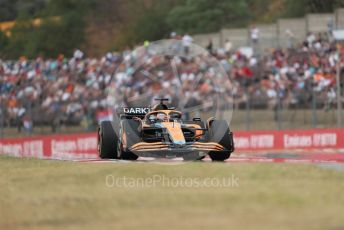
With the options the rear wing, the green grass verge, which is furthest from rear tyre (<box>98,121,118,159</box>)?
the green grass verge

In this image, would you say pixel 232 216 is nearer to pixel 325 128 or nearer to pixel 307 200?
pixel 307 200

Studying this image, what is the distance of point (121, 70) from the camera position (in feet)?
94.1

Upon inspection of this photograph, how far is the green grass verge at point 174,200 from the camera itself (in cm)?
871

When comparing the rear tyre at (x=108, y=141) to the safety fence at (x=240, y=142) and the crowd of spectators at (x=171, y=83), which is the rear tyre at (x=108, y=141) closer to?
the safety fence at (x=240, y=142)

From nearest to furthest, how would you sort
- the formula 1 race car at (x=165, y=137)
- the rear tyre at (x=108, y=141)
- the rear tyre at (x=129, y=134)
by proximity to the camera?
the formula 1 race car at (x=165, y=137), the rear tyre at (x=129, y=134), the rear tyre at (x=108, y=141)

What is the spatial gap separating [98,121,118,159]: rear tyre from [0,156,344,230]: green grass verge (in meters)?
3.93

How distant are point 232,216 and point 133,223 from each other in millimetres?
1056

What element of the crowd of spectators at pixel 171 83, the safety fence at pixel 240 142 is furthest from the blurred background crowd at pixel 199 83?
the safety fence at pixel 240 142

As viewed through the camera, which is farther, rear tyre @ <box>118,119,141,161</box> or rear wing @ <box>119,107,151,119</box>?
rear wing @ <box>119,107,151,119</box>

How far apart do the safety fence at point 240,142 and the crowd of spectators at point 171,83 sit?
0.58m

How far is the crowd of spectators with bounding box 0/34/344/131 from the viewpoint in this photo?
27.1 metres

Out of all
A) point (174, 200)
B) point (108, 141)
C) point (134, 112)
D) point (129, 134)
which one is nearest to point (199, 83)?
point (134, 112)

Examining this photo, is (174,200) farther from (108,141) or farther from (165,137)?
(108,141)

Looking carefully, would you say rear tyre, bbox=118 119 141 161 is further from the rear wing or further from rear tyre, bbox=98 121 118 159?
the rear wing
